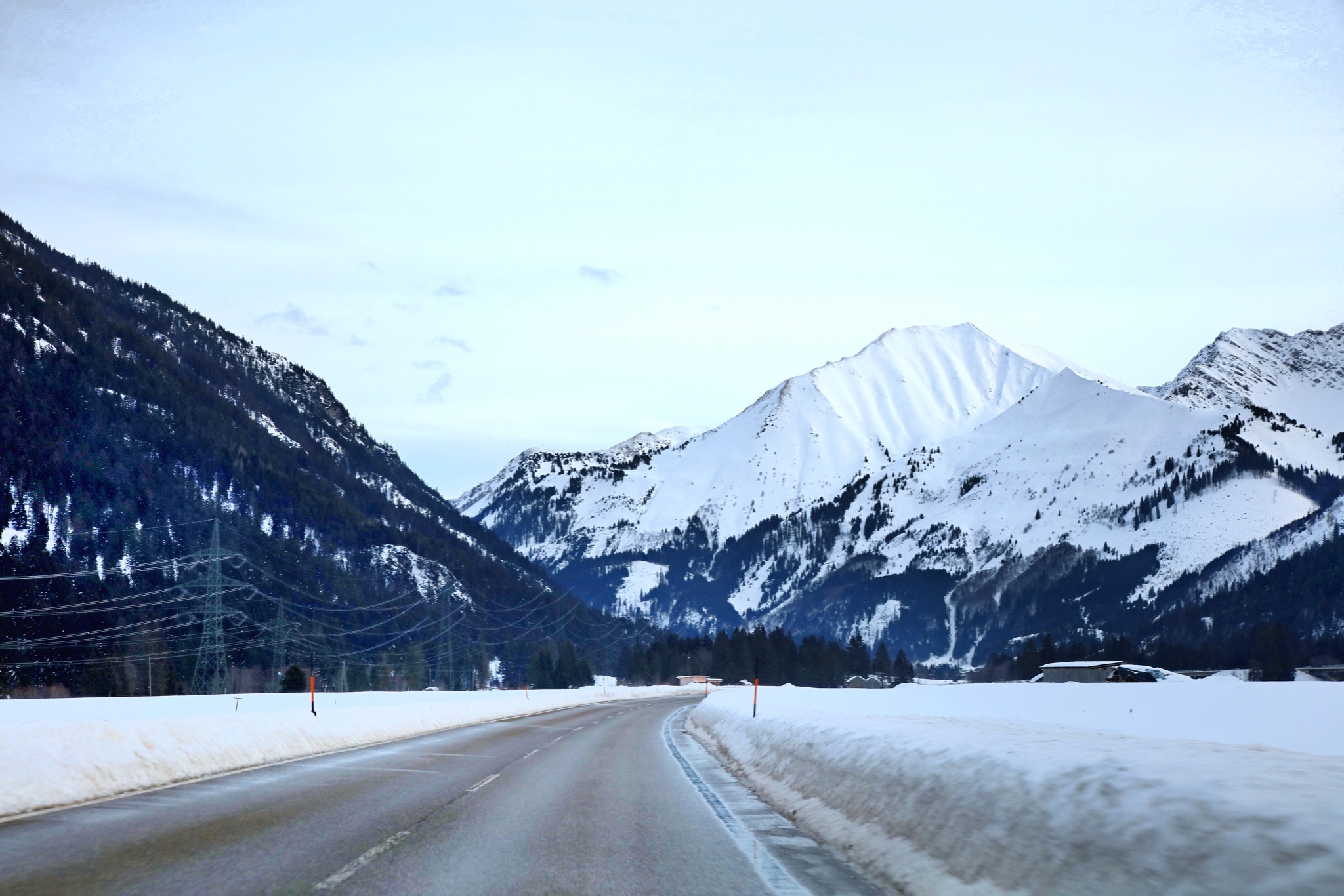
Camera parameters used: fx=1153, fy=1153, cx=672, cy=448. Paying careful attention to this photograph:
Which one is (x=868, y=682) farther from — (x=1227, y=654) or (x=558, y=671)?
(x=1227, y=654)

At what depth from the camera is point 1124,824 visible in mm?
6691

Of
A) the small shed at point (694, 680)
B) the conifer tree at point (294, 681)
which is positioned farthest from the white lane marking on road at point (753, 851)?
the small shed at point (694, 680)

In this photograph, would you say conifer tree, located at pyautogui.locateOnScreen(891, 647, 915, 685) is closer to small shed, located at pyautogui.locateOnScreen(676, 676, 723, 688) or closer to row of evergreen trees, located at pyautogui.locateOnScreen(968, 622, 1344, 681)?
row of evergreen trees, located at pyautogui.locateOnScreen(968, 622, 1344, 681)

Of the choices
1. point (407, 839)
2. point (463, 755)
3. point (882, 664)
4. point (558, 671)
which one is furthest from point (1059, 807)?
point (882, 664)

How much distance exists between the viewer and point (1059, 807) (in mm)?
7539

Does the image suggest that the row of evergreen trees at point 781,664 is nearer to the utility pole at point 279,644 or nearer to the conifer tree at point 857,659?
the conifer tree at point 857,659

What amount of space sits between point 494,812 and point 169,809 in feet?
11.8

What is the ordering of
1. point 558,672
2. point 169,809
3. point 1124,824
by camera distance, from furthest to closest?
point 558,672 → point 169,809 → point 1124,824

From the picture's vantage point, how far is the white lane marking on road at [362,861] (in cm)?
859

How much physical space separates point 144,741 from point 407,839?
7.34m

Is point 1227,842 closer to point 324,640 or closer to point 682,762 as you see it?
point 682,762

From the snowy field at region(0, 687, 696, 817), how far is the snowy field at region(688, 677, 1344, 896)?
8.54 m

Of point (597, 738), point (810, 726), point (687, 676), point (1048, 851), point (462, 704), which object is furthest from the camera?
point (687, 676)

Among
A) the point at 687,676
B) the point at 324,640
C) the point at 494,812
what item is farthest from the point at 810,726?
the point at 687,676
